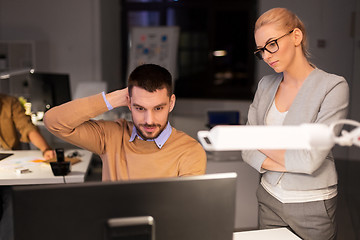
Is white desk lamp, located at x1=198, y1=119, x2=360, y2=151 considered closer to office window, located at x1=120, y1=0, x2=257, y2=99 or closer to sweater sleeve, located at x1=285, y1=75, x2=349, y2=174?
sweater sleeve, located at x1=285, y1=75, x2=349, y2=174

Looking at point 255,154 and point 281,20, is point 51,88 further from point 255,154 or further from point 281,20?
point 281,20

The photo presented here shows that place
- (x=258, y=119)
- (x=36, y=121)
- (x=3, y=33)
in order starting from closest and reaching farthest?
(x=258, y=119)
(x=36, y=121)
(x=3, y=33)

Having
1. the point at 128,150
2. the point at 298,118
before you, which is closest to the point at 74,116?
the point at 128,150

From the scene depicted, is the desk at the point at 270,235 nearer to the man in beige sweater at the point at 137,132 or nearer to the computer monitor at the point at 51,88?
the man in beige sweater at the point at 137,132

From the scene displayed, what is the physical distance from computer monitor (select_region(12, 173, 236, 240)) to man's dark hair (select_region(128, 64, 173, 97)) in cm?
69

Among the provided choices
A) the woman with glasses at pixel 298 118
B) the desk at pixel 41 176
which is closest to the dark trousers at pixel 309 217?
the woman with glasses at pixel 298 118

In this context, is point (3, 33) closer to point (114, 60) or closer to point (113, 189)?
point (114, 60)

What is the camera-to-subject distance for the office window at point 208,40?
8688mm

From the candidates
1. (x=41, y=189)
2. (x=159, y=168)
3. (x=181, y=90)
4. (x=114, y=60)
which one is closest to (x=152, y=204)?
(x=41, y=189)

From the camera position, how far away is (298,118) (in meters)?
1.76

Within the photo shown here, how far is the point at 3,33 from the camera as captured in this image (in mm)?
7648

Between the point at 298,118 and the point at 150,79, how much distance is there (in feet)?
2.15

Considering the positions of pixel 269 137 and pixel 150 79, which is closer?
pixel 269 137

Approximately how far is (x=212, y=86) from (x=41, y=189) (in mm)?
8198
